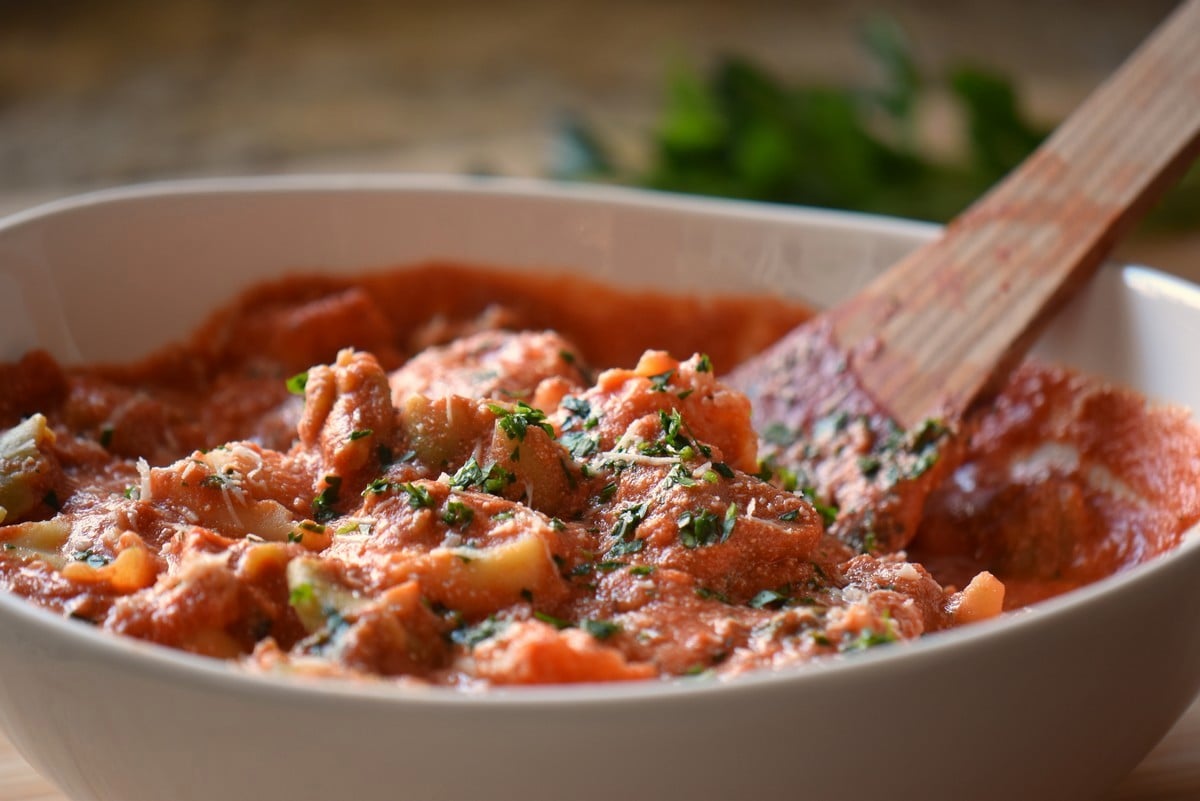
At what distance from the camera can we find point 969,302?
2229 mm

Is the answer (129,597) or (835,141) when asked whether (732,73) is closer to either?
(835,141)

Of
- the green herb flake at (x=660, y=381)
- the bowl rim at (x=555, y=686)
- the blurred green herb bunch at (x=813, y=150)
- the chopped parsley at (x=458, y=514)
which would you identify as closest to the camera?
the bowl rim at (x=555, y=686)

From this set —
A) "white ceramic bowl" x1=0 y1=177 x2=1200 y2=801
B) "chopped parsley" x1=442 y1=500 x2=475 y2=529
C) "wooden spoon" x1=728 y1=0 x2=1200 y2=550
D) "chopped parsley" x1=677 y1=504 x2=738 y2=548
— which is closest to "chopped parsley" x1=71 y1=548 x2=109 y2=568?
"white ceramic bowl" x1=0 y1=177 x2=1200 y2=801

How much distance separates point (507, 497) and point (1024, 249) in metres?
1.06

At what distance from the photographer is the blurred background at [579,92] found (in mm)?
3369

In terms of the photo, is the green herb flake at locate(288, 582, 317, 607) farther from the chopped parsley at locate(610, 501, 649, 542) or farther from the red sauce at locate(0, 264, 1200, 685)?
the chopped parsley at locate(610, 501, 649, 542)

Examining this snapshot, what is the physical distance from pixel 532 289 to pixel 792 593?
1137 millimetres

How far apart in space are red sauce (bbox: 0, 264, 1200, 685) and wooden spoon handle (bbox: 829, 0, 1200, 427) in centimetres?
11

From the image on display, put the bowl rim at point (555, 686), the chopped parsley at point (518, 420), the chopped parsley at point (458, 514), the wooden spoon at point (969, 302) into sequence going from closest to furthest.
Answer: the bowl rim at point (555, 686) < the chopped parsley at point (458, 514) < the chopped parsley at point (518, 420) < the wooden spoon at point (969, 302)

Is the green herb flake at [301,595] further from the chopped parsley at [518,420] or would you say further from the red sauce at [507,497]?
the chopped parsley at [518,420]

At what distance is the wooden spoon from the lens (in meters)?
2.15

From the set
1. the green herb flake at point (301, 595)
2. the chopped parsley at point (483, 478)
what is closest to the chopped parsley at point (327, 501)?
the chopped parsley at point (483, 478)

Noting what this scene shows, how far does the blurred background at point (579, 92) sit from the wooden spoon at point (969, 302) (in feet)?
3.22

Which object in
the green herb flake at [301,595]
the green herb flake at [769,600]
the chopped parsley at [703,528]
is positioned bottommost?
the green herb flake at [769,600]
